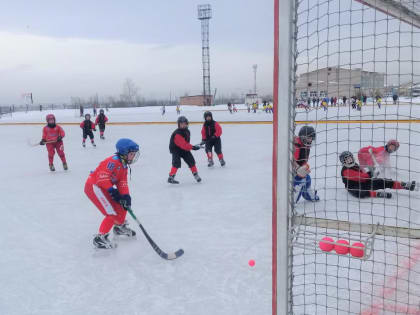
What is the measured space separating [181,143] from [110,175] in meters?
2.39

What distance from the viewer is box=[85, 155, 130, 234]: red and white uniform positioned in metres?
2.93

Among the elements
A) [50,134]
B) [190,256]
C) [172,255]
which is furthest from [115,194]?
[50,134]

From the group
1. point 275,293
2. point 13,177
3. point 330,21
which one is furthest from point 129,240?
point 13,177

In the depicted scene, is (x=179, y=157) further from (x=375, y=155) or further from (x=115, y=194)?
(x=375, y=155)

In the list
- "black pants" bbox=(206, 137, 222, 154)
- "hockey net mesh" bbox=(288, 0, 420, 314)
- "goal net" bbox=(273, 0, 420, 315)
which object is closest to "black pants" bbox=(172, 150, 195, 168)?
"black pants" bbox=(206, 137, 222, 154)

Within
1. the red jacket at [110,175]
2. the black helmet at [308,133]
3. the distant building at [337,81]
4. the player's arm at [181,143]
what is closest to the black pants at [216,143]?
the player's arm at [181,143]

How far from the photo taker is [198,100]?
1615 inches

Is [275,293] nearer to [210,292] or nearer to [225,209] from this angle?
[210,292]

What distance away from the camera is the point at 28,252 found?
304cm

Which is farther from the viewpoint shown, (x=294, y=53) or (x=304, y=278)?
(x=304, y=278)


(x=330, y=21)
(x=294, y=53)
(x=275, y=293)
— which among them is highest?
(x=330, y=21)

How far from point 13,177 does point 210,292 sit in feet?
18.1

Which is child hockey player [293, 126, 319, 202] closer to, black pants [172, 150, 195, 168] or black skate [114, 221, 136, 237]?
black skate [114, 221, 136, 237]

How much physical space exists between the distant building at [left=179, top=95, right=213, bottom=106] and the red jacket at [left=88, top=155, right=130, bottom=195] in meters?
36.6
